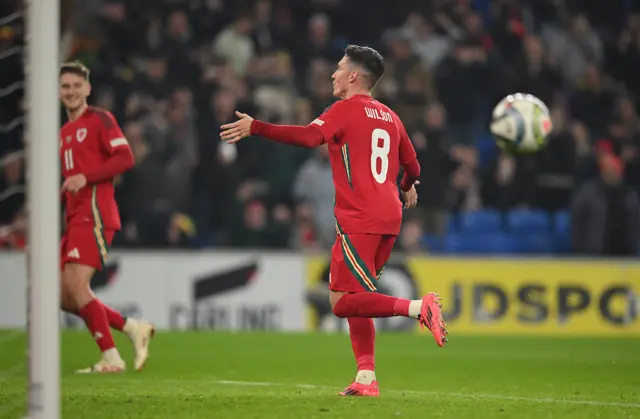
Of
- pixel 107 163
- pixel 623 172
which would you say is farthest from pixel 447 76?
pixel 107 163

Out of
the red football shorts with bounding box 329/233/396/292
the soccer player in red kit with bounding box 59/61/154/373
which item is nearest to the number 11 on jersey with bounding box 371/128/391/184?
the red football shorts with bounding box 329/233/396/292

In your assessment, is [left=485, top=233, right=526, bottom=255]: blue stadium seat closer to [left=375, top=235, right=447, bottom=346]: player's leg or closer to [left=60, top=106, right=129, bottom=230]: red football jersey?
[left=60, top=106, right=129, bottom=230]: red football jersey

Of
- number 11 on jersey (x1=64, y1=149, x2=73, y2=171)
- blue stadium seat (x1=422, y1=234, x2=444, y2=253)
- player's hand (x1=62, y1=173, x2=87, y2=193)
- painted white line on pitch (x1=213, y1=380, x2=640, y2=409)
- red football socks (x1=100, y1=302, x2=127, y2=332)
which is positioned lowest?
painted white line on pitch (x1=213, y1=380, x2=640, y2=409)

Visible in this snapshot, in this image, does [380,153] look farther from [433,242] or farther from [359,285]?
[433,242]

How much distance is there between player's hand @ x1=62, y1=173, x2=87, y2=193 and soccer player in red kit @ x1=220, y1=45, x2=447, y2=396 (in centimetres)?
234

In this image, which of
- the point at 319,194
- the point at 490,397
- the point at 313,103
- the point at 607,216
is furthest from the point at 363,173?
the point at 607,216

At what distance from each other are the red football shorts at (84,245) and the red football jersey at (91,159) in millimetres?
56

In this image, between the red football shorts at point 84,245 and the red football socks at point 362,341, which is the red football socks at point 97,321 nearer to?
the red football shorts at point 84,245

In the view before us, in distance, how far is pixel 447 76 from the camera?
56.4 feet

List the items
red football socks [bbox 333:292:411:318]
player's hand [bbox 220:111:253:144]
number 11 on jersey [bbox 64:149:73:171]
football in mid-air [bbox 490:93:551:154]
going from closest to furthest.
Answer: player's hand [bbox 220:111:253:144] < red football socks [bbox 333:292:411:318] < number 11 on jersey [bbox 64:149:73:171] < football in mid-air [bbox 490:93:551:154]

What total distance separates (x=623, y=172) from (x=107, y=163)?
31.8 ft

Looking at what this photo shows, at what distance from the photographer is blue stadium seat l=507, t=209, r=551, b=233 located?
16.3m

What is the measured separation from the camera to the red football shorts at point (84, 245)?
9055 millimetres

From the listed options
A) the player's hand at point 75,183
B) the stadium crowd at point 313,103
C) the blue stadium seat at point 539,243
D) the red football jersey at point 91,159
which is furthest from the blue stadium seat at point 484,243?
the player's hand at point 75,183
